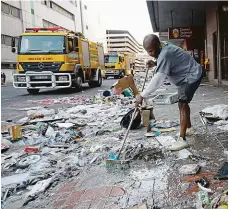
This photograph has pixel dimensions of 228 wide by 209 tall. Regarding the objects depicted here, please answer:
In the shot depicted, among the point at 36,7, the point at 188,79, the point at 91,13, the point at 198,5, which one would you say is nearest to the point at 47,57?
the point at 198,5

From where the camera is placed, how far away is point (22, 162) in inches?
168

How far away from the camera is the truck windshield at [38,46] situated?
14.3 meters

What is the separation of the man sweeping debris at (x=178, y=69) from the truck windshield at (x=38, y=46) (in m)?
10.9

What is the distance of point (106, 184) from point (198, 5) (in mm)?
14674

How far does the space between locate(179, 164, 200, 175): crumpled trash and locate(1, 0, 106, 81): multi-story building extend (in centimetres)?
3930

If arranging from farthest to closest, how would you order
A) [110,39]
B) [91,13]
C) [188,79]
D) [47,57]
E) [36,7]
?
1. [110,39]
2. [91,13]
3. [36,7]
4. [47,57]
5. [188,79]

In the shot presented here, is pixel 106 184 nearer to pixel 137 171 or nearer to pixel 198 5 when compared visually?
pixel 137 171

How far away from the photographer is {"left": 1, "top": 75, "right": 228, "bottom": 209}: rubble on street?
2865 millimetres

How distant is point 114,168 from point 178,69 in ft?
5.06

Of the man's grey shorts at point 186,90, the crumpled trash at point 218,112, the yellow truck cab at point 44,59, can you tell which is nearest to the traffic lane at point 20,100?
the yellow truck cab at point 44,59

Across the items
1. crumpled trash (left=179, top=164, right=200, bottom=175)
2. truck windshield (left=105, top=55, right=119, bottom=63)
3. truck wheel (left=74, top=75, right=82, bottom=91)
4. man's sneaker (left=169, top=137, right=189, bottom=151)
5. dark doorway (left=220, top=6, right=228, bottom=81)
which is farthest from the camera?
truck windshield (left=105, top=55, right=119, bottom=63)

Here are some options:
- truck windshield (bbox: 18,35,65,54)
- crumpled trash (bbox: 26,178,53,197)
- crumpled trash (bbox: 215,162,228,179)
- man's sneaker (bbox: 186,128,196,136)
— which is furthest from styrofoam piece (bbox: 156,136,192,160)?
truck windshield (bbox: 18,35,65,54)

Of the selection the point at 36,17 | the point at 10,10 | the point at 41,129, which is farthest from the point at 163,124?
the point at 36,17

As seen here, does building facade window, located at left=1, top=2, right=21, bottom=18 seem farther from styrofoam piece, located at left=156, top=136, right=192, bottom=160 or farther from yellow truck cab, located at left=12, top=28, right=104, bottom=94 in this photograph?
styrofoam piece, located at left=156, top=136, right=192, bottom=160
